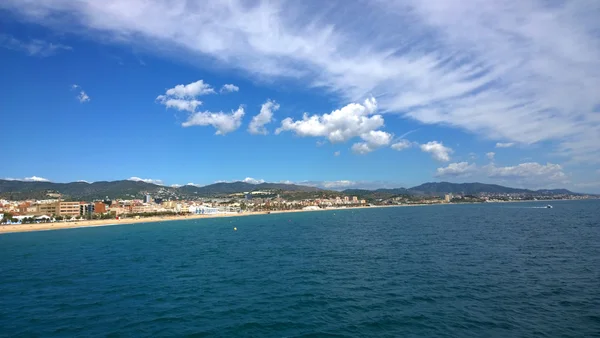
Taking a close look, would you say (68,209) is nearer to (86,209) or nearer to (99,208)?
(86,209)

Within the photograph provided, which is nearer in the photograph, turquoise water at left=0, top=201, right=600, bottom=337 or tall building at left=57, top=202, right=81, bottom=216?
turquoise water at left=0, top=201, right=600, bottom=337

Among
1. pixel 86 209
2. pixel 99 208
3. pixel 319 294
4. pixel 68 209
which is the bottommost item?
pixel 319 294

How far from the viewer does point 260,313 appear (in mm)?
17297

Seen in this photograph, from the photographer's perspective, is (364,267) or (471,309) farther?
(364,267)

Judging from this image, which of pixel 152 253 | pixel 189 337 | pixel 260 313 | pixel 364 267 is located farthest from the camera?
pixel 152 253

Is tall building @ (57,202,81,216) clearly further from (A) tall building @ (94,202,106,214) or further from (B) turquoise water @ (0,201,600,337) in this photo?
(B) turquoise water @ (0,201,600,337)

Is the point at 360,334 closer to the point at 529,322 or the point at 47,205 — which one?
the point at 529,322

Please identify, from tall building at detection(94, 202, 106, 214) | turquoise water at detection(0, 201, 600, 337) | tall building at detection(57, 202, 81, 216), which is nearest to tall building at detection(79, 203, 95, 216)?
tall building at detection(94, 202, 106, 214)

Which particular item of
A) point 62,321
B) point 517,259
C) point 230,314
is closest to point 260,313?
point 230,314

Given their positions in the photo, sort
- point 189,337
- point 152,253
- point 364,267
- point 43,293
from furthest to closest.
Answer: point 152,253
point 364,267
point 43,293
point 189,337

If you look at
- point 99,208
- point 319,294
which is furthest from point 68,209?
point 319,294

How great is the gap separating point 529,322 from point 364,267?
1348 cm

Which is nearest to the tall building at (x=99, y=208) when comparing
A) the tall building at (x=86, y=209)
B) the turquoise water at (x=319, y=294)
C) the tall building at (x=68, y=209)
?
the tall building at (x=86, y=209)

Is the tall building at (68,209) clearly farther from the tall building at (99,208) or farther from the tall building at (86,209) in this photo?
the tall building at (99,208)
